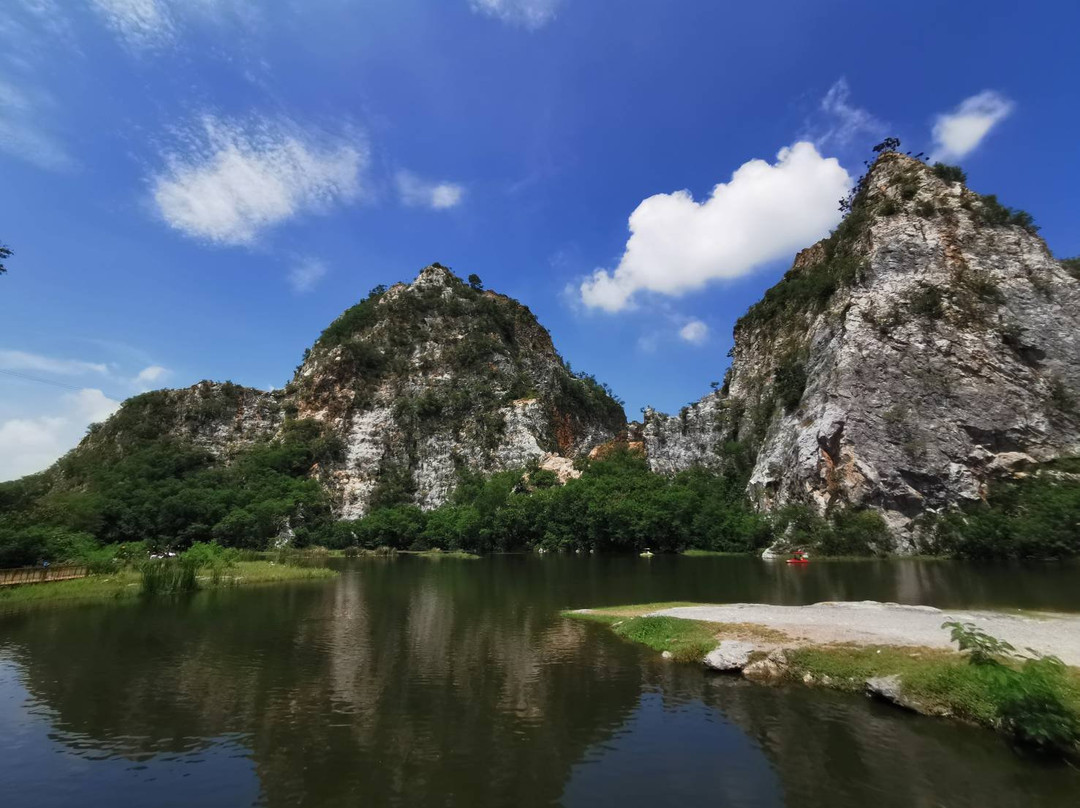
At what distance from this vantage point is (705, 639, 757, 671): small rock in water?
19.0 m

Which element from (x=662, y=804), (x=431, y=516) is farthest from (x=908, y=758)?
(x=431, y=516)

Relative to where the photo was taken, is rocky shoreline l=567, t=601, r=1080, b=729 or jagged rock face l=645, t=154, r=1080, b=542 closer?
rocky shoreline l=567, t=601, r=1080, b=729

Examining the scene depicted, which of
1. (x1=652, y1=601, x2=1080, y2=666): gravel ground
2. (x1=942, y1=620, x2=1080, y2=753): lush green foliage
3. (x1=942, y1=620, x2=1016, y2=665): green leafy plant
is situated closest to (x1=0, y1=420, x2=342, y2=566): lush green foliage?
(x1=652, y1=601, x2=1080, y2=666): gravel ground

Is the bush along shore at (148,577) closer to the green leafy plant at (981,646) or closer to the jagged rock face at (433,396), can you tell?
the green leafy plant at (981,646)

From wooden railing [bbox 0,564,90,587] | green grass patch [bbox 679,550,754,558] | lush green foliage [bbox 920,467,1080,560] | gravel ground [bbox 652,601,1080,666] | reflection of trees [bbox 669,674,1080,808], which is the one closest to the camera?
reflection of trees [bbox 669,674,1080,808]

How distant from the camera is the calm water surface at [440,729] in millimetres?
11148

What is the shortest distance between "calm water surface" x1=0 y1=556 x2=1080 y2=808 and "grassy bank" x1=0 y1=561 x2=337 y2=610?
982cm

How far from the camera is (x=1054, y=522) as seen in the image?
54719mm

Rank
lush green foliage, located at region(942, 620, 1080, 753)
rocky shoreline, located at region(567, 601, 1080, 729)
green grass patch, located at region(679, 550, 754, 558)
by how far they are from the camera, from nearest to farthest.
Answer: lush green foliage, located at region(942, 620, 1080, 753) < rocky shoreline, located at region(567, 601, 1080, 729) < green grass patch, located at region(679, 550, 754, 558)

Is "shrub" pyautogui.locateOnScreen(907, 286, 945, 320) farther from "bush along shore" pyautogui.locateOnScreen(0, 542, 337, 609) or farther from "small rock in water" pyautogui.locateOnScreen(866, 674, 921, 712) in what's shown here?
"bush along shore" pyautogui.locateOnScreen(0, 542, 337, 609)

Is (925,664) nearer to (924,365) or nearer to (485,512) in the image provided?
(924,365)

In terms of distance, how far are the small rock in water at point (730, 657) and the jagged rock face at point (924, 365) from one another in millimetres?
60415

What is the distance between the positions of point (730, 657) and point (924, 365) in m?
71.2

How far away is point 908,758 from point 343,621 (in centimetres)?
2597
